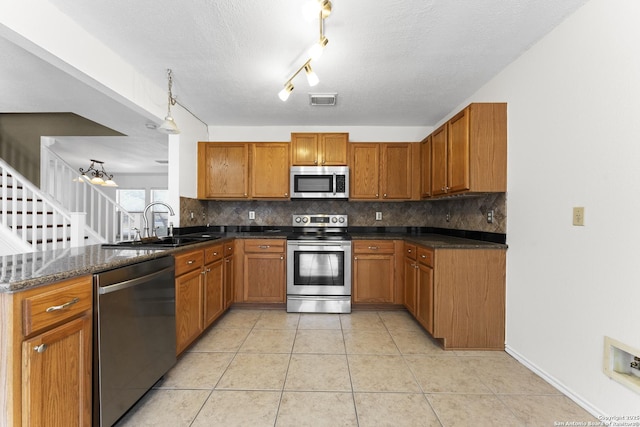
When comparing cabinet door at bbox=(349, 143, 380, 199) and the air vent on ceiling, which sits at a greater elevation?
the air vent on ceiling

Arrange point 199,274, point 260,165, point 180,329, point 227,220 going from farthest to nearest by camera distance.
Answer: point 227,220 → point 260,165 → point 199,274 → point 180,329

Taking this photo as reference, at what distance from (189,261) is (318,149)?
2060 millimetres

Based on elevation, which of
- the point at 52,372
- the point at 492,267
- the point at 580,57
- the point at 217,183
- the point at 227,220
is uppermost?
the point at 580,57

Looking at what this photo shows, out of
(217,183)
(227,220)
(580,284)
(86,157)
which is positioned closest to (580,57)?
(580,284)

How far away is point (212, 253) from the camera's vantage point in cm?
283

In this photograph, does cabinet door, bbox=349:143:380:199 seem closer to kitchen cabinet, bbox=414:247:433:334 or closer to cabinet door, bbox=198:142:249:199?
kitchen cabinet, bbox=414:247:433:334

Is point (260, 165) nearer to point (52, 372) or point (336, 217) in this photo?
point (336, 217)

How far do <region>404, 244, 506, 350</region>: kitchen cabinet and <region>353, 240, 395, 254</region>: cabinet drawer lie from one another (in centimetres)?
91

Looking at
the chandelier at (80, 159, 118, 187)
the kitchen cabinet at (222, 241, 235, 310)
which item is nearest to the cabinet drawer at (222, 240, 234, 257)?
the kitchen cabinet at (222, 241, 235, 310)

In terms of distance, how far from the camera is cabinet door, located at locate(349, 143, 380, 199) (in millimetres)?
3705

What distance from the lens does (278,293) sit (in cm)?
342

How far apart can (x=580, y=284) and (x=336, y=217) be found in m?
2.62

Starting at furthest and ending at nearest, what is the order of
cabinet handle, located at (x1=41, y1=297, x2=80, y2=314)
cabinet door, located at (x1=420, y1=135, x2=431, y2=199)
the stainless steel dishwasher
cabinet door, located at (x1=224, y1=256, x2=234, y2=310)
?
cabinet door, located at (x1=420, y1=135, x2=431, y2=199) < cabinet door, located at (x1=224, y1=256, x2=234, y2=310) < the stainless steel dishwasher < cabinet handle, located at (x1=41, y1=297, x2=80, y2=314)

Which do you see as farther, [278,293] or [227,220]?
[227,220]
